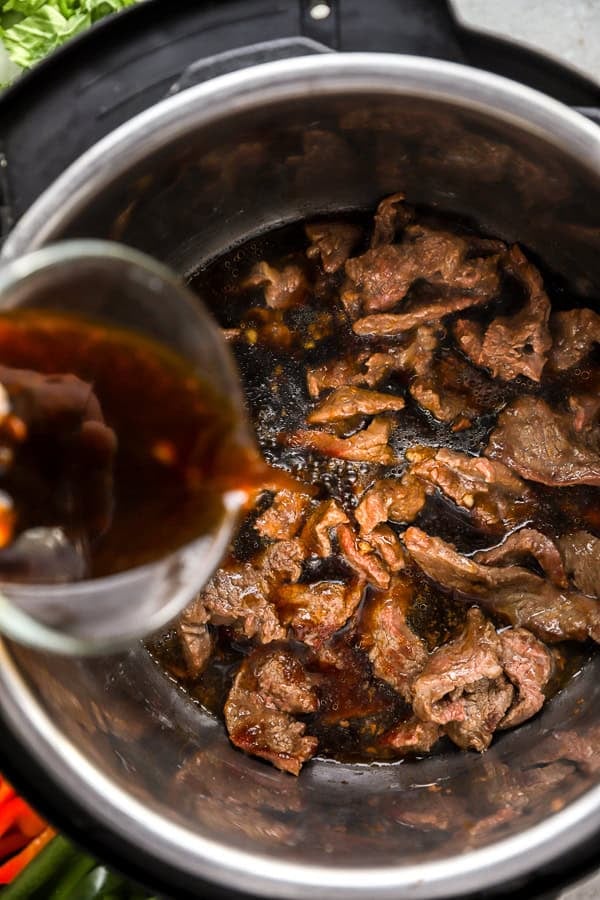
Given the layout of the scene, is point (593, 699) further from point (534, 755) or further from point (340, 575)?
point (340, 575)

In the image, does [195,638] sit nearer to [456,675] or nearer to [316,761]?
[316,761]

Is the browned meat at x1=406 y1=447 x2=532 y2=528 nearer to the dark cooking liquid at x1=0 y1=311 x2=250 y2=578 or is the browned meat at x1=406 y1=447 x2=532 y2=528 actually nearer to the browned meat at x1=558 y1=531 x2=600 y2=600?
the browned meat at x1=558 y1=531 x2=600 y2=600

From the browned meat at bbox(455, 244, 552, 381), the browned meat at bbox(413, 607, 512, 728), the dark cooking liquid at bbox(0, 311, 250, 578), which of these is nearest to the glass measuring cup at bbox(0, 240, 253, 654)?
the dark cooking liquid at bbox(0, 311, 250, 578)

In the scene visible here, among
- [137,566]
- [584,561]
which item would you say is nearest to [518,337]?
[584,561]

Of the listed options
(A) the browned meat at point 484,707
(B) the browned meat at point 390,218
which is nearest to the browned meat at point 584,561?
(A) the browned meat at point 484,707

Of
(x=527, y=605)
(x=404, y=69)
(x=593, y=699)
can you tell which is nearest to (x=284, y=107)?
(x=404, y=69)

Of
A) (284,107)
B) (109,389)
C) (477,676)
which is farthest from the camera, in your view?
(477,676)
